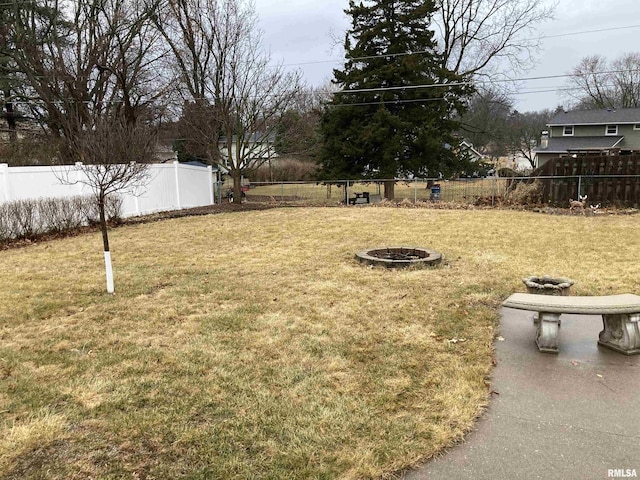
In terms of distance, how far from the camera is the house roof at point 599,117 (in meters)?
34.9

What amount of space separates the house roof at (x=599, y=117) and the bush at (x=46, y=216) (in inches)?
1450

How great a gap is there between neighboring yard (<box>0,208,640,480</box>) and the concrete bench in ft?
1.66

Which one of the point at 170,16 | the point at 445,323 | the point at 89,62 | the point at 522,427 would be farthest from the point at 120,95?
the point at 522,427

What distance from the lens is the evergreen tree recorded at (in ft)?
67.7

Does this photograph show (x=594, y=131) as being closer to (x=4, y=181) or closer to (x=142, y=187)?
(x=142, y=187)

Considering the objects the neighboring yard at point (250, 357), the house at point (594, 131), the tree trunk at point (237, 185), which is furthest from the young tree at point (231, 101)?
the house at point (594, 131)

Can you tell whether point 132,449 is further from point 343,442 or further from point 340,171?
point 340,171

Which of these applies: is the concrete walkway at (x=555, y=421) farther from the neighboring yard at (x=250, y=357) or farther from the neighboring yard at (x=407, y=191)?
the neighboring yard at (x=407, y=191)

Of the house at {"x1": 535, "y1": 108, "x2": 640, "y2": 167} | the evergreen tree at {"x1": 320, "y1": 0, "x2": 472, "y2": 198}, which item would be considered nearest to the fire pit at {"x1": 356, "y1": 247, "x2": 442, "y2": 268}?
A: the evergreen tree at {"x1": 320, "y1": 0, "x2": 472, "y2": 198}

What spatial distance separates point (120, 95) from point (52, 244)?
13.5 meters

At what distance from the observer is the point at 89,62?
17.6 meters

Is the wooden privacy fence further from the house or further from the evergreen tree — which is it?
the house

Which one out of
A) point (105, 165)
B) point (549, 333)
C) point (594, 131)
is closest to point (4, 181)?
point (105, 165)

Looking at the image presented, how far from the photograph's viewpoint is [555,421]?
2.68 metres
